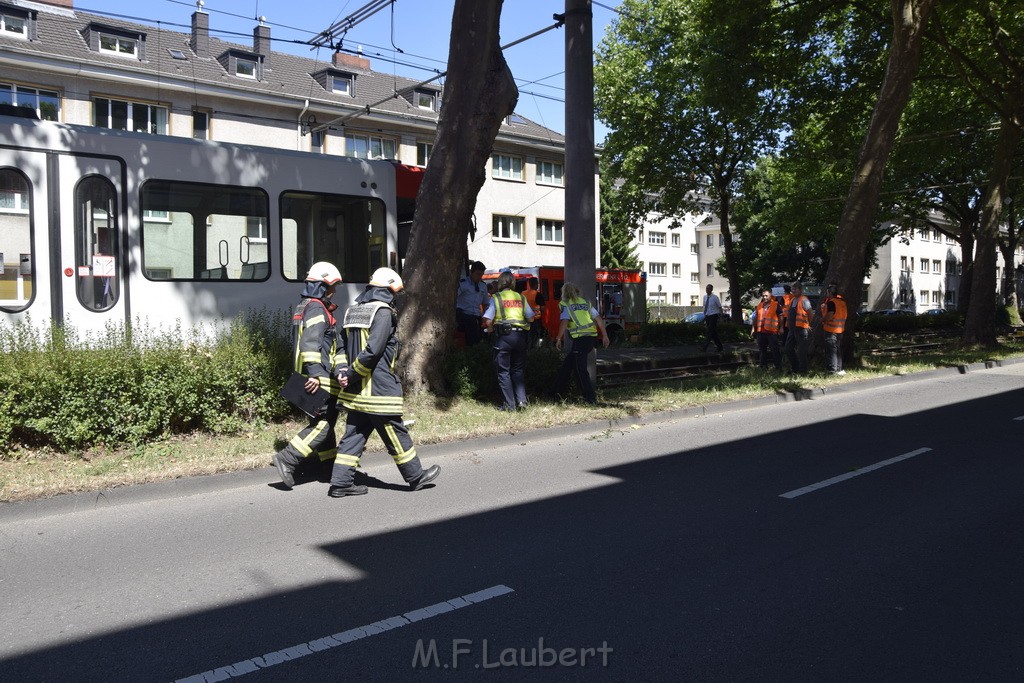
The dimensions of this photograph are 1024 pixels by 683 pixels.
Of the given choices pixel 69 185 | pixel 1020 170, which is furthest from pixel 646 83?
pixel 69 185

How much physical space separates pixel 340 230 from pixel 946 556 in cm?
886

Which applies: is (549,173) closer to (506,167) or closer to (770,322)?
(506,167)

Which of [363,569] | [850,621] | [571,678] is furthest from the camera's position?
[363,569]

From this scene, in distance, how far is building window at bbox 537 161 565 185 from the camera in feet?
137

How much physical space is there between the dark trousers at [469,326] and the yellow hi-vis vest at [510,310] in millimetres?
2107

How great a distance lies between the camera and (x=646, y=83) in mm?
30188

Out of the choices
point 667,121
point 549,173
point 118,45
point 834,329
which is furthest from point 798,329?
point 118,45

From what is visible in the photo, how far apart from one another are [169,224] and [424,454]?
14.4 feet

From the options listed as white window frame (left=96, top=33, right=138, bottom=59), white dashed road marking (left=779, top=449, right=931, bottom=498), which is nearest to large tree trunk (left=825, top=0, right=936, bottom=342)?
white dashed road marking (left=779, top=449, right=931, bottom=498)

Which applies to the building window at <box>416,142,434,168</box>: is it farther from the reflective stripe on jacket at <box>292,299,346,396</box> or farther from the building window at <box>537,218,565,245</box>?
the reflective stripe on jacket at <box>292,299,346,396</box>

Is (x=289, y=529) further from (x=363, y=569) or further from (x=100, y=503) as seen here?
(x=100, y=503)

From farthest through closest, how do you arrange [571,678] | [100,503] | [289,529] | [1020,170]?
[1020,170] < [100,503] < [289,529] < [571,678]

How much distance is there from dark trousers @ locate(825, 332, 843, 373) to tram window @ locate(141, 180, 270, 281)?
10.6 meters

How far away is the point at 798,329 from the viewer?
16.3 metres
